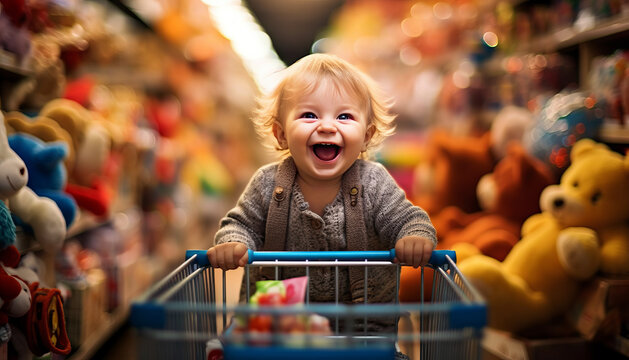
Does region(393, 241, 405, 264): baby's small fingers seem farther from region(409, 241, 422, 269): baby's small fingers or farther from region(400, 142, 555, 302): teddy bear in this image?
region(400, 142, 555, 302): teddy bear

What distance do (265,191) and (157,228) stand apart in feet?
8.85

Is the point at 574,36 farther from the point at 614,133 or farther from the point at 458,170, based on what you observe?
the point at 458,170

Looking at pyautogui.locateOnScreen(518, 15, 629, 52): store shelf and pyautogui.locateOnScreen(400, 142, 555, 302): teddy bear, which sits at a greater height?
pyautogui.locateOnScreen(518, 15, 629, 52): store shelf

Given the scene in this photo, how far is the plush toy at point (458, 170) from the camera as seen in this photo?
2900mm

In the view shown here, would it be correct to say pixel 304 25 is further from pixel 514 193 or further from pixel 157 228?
pixel 514 193

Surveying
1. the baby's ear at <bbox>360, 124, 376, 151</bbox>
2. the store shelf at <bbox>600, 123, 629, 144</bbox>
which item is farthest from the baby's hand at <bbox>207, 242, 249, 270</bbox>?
the store shelf at <bbox>600, 123, 629, 144</bbox>

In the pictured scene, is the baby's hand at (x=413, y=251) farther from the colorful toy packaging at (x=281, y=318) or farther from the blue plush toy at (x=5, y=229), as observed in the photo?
the blue plush toy at (x=5, y=229)

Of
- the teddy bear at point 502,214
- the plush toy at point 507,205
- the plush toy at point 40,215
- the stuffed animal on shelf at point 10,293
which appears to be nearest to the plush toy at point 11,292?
the stuffed animal on shelf at point 10,293

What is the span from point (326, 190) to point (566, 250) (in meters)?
0.94

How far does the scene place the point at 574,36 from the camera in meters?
2.48

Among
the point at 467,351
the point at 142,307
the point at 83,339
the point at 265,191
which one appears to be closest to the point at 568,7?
the point at 265,191

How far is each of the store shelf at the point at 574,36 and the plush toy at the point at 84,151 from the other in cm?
206

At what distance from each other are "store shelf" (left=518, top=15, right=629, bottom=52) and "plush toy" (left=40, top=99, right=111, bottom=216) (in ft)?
6.77

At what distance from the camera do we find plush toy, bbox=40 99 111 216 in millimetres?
2297
